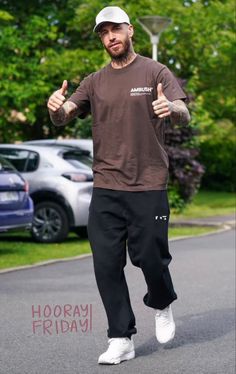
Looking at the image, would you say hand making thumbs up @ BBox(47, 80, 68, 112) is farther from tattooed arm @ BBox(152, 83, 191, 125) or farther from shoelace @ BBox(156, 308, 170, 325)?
shoelace @ BBox(156, 308, 170, 325)

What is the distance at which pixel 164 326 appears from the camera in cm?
597

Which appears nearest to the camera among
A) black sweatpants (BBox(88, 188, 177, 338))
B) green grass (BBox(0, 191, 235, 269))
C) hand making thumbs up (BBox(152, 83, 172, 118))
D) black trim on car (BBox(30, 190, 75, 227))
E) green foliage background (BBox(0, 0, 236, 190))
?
hand making thumbs up (BBox(152, 83, 172, 118))

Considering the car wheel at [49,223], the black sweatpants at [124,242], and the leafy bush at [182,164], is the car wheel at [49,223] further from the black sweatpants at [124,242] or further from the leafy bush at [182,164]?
the black sweatpants at [124,242]

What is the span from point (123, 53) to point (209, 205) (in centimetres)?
2230

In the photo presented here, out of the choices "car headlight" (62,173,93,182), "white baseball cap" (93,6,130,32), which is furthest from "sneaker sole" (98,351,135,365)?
"car headlight" (62,173,93,182)

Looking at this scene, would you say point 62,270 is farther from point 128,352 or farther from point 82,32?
point 82,32

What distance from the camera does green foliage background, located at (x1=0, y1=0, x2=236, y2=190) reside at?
2183 centimetres

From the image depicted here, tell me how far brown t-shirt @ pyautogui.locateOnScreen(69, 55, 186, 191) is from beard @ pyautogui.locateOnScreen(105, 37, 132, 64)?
5cm

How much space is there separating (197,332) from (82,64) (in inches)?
658

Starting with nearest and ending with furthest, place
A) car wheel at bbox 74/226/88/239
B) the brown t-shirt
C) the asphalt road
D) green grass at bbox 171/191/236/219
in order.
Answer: the brown t-shirt → the asphalt road → car wheel at bbox 74/226/88/239 → green grass at bbox 171/191/236/219

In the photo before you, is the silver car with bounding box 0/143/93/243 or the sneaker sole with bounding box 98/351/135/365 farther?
the silver car with bounding box 0/143/93/243

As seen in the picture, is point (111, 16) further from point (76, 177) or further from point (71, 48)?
point (71, 48)

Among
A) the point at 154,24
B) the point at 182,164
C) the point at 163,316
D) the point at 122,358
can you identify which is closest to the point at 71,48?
the point at 182,164

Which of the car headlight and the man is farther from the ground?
the man
